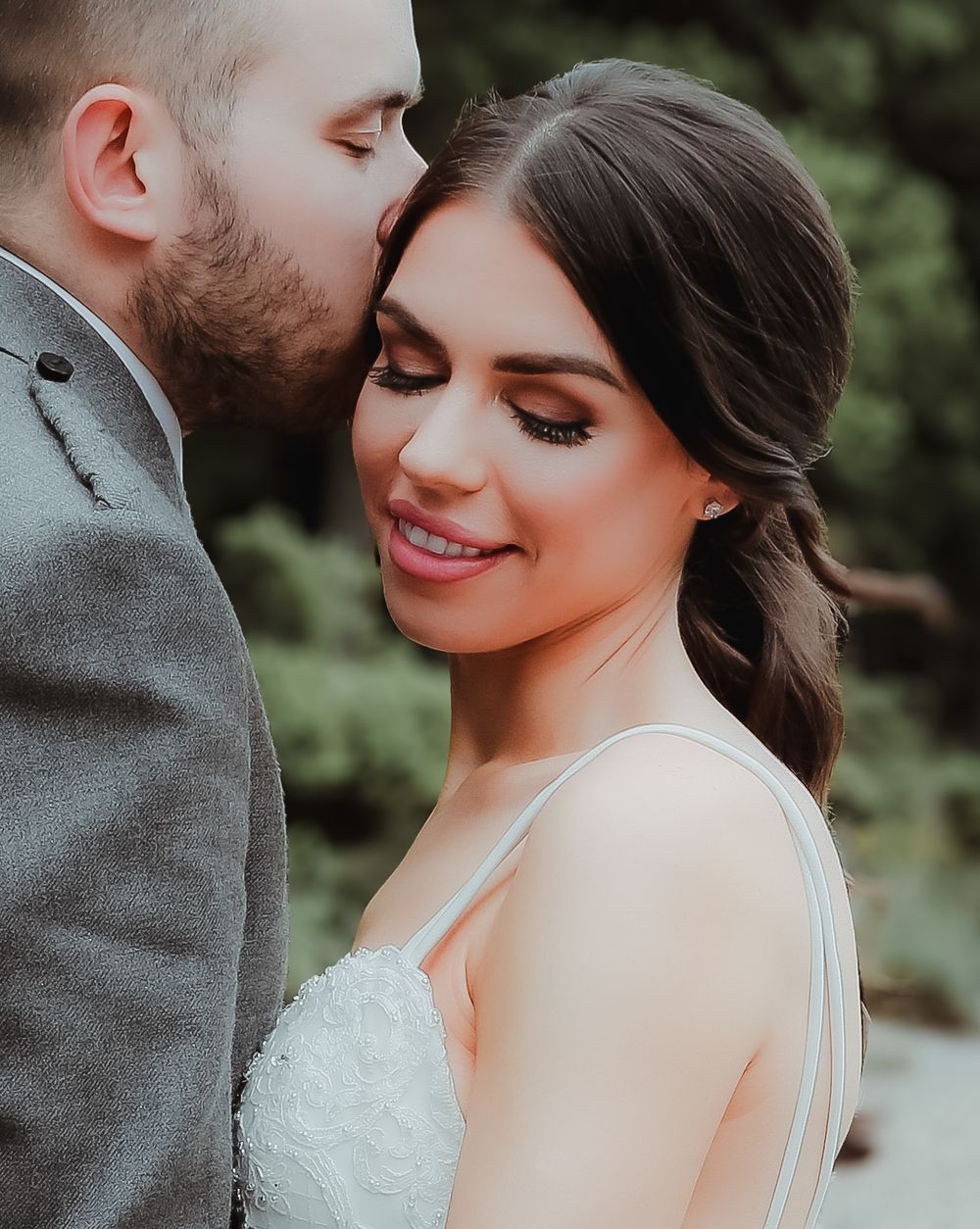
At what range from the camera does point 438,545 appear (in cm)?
202

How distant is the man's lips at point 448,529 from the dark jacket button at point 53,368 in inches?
16.6

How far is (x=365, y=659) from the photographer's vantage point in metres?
7.39

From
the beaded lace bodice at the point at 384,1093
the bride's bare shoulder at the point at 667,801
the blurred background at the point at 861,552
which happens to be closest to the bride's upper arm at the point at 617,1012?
the bride's bare shoulder at the point at 667,801

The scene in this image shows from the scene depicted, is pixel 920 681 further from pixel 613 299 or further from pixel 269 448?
pixel 613 299

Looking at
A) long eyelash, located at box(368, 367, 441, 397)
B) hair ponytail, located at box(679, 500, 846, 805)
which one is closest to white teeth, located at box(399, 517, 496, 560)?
long eyelash, located at box(368, 367, 441, 397)

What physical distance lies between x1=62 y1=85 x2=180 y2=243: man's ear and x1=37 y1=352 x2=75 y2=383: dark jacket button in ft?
0.71

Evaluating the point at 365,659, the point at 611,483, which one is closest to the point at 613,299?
the point at 611,483

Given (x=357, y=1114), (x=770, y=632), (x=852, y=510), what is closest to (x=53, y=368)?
(x=357, y=1114)

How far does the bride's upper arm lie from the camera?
170cm

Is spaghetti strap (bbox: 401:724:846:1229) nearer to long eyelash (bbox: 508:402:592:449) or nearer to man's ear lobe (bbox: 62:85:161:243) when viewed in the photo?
long eyelash (bbox: 508:402:592:449)

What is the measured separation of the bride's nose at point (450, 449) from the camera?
1927 mm

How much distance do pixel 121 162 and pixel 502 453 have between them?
570mm

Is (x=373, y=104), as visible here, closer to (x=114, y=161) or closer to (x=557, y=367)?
(x=114, y=161)

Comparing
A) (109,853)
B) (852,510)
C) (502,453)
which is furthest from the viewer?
(852,510)
